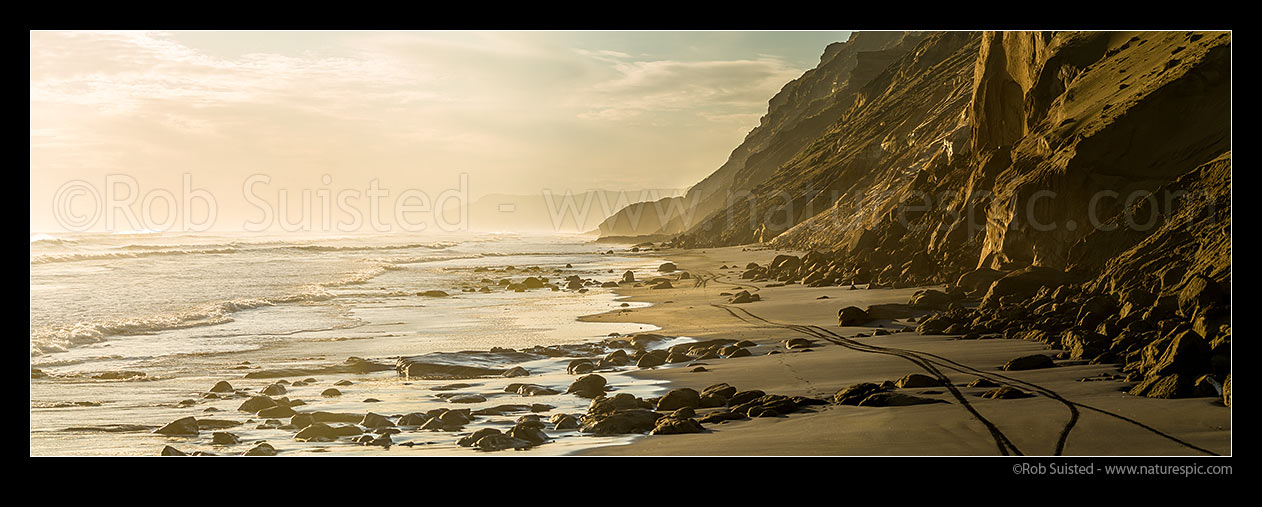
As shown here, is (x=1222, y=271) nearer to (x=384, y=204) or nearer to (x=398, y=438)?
(x=398, y=438)

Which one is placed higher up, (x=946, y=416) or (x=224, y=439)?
(x=946, y=416)

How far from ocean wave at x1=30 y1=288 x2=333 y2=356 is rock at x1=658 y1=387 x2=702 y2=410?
11.0 metres

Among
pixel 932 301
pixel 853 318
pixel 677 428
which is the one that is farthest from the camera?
pixel 932 301

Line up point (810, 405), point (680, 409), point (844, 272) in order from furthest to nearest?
point (844, 272) < point (810, 405) < point (680, 409)

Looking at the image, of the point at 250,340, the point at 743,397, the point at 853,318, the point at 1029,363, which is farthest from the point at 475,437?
the point at 250,340

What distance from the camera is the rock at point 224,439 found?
1053cm

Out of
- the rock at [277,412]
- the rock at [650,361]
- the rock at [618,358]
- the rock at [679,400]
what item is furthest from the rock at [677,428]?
the rock at [618,358]

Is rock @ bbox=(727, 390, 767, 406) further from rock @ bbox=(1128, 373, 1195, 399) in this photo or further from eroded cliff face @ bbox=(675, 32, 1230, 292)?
eroded cliff face @ bbox=(675, 32, 1230, 292)

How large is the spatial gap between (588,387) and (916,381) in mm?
4704

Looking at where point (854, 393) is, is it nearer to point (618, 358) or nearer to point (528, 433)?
point (528, 433)

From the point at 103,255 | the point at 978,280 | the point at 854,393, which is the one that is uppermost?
the point at 103,255

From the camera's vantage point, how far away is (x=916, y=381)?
12.2 m

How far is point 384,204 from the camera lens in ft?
175
